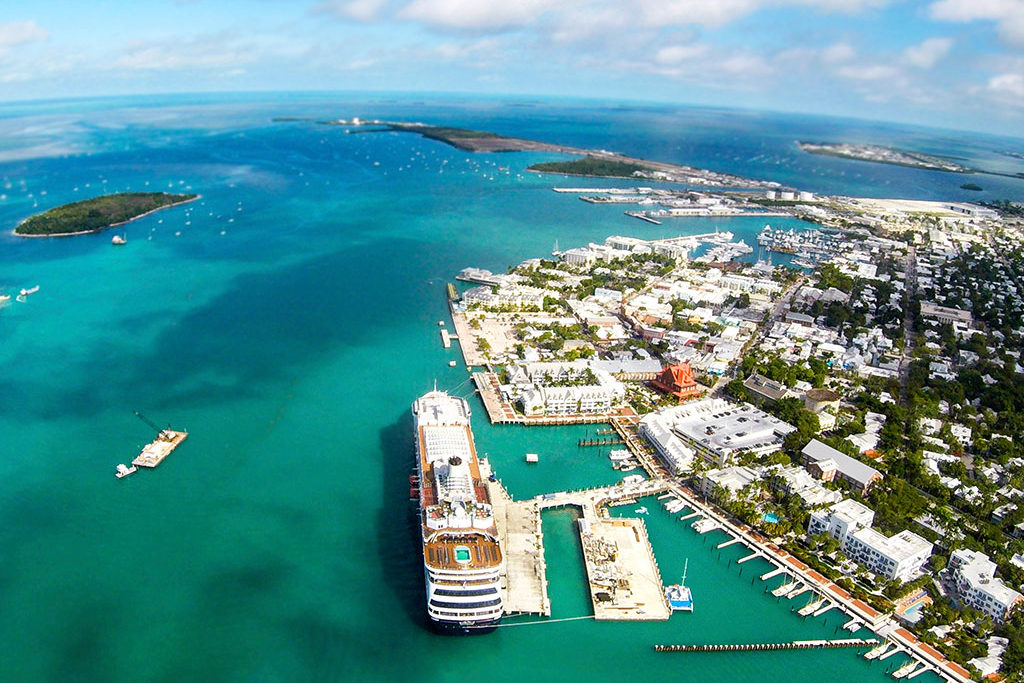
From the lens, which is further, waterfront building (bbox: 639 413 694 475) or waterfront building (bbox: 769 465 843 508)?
waterfront building (bbox: 639 413 694 475)

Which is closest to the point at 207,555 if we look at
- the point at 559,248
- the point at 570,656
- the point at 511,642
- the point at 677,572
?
the point at 511,642

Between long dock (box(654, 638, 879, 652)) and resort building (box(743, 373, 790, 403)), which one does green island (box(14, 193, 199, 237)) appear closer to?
resort building (box(743, 373, 790, 403))

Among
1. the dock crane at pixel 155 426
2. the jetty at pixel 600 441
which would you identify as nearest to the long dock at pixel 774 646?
the jetty at pixel 600 441

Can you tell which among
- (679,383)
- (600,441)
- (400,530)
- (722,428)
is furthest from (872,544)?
(400,530)

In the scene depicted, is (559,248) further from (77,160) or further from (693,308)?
(77,160)

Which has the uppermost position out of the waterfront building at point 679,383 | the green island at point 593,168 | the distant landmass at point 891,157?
the distant landmass at point 891,157

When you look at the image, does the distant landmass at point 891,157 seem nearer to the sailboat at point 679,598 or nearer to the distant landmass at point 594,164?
the distant landmass at point 594,164

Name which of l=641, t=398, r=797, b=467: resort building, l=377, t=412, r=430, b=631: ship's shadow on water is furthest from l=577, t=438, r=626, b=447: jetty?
l=377, t=412, r=430, b=631: ship's shadow on water
